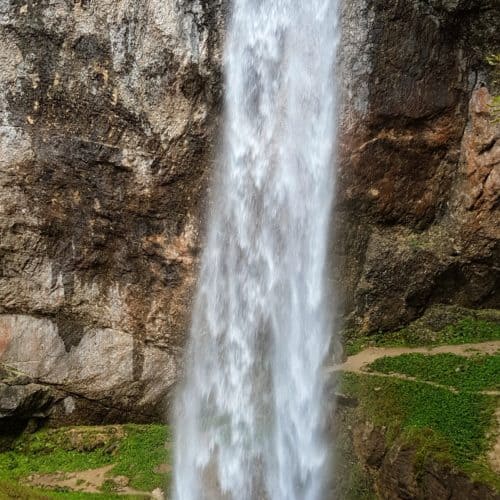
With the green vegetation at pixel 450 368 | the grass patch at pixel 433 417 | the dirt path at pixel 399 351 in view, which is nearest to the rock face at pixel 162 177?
the dirt path at pixel 399 351

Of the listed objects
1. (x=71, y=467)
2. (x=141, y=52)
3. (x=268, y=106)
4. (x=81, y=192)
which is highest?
(x=141, y=52)

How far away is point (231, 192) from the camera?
42.0ft

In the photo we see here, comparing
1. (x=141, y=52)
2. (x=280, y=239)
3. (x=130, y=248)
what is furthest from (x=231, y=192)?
(x=141, y=52)

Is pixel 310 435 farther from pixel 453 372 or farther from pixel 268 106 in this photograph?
pixel 268 106

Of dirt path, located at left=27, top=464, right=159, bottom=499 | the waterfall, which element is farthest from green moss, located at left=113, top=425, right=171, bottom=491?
the waterfall

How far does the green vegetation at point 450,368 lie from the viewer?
1075 cm

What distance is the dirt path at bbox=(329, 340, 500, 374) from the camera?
1220 centimetres

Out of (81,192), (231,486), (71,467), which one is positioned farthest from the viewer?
(81,192)

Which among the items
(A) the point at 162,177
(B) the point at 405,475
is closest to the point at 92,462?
(A) the point at 162,177

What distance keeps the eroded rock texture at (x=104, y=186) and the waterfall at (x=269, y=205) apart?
22.1 inches

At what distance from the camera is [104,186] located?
42.5ft

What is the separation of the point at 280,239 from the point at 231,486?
15.7 feet

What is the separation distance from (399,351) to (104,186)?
A: 23.2ft

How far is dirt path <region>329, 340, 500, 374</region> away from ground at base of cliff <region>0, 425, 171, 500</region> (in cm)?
397
